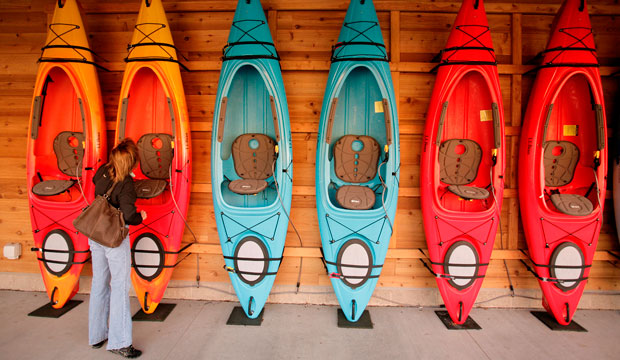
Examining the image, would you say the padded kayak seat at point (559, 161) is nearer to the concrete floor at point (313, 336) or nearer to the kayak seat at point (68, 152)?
the concrete floor at point (313, 336)

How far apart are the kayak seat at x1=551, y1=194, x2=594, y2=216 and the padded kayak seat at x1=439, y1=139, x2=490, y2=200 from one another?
1.80ft

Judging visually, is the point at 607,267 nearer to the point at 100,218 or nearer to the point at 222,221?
the point at 222,221

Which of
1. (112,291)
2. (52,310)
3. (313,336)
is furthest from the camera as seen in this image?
(52,310)

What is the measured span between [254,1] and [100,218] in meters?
1.80

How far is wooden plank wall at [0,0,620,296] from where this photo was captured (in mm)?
2535

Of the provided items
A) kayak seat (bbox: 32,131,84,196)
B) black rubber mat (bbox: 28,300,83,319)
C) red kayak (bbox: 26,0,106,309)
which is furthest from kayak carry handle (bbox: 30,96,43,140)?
black rubber mat (bbox: 28,300,83,319)

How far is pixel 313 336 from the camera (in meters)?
2.15

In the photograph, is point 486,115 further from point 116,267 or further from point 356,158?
point 116,267

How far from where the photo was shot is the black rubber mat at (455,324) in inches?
89.0

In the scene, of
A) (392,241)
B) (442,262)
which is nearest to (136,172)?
(392,241)

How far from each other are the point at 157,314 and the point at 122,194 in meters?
1.08

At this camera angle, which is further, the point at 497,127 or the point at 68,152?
the point at 68,152

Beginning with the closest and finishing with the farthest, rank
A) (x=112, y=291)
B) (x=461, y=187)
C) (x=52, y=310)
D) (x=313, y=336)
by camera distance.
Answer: (x=112, y=291)
(x=313, y=336)
(x=461, y=187)
(x=52, y=310)

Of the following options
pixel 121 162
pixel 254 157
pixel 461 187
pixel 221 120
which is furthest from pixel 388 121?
pixel 121 162
